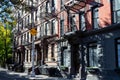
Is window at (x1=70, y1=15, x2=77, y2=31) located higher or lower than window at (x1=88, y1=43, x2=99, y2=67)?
higher

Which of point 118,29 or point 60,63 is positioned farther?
point 60,63

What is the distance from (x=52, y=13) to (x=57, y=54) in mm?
5618

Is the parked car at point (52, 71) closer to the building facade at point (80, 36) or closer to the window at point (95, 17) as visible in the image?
the building facade at point (80, 36)

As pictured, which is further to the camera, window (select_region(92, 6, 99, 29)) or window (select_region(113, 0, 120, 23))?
window (select_region(92, 6, 99, 29))

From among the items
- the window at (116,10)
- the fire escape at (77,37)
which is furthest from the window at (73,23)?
the window at (116,10)

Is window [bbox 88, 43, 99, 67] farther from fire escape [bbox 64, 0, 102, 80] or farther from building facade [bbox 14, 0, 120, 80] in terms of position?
fire escape [bbox 64, 0, 102, 80]

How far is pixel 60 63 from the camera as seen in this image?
3114 cm

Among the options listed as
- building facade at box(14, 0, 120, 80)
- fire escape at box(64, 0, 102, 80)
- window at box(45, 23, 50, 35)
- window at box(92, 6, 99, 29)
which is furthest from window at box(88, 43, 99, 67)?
window at box(45, 23, 50, 35)

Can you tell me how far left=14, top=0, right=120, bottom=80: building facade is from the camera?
2250 cm

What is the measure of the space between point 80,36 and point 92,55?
8.03 feet

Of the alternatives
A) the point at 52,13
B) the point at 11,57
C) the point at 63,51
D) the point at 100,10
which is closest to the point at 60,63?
the point at 63,51

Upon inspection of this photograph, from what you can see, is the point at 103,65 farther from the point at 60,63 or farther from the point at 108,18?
the point at 60,63

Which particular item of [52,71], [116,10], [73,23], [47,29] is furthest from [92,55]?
[47,29]

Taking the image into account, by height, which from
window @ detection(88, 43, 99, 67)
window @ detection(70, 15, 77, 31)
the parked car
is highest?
window @ detection(70, 15, 77, 31)
